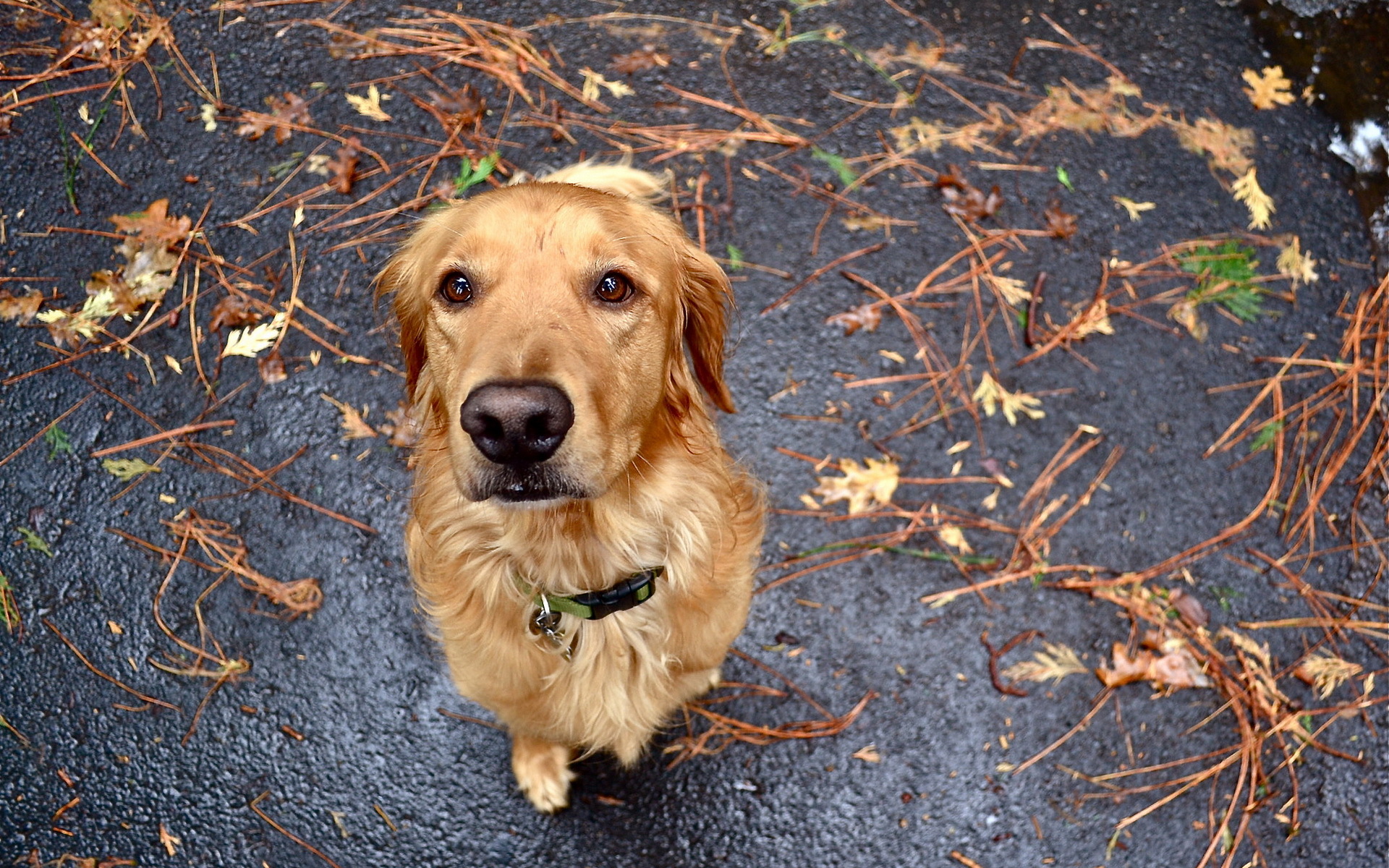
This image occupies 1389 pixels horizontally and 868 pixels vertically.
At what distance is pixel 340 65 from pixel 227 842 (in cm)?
317

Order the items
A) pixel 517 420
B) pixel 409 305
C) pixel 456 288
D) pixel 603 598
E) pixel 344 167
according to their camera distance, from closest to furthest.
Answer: pixel 517 420 → pixel 456 288 → pixel 603 598 → pixel 409 305 → pixel 344 167

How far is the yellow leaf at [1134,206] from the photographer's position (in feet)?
12.6

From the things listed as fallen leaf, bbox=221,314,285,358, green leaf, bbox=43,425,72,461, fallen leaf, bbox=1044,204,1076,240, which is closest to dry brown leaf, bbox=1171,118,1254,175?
fallen leaf, bbox=1044,204,1076,240

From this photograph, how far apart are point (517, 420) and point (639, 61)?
281 cm

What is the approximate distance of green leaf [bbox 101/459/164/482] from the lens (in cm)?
324

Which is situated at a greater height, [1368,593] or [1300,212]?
[1300,212]

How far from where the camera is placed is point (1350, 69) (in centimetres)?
410

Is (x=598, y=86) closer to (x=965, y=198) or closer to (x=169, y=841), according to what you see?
(x=965, y=198)

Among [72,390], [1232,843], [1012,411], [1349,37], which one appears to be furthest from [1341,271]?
[72,390]

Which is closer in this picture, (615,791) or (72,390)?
(615,791)

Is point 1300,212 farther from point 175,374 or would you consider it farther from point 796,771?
point 175,374

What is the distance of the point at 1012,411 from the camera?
3500 millimetres

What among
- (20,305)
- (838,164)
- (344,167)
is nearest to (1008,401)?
(838,164)

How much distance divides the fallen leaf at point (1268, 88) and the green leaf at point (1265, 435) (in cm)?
160
